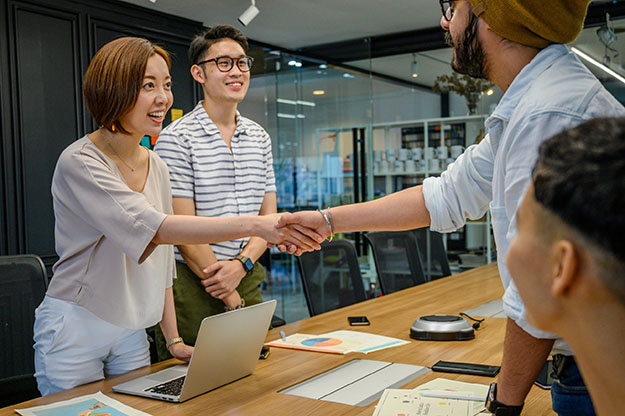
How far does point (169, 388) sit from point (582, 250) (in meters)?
1.27

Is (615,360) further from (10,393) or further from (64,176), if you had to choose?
(10,393)

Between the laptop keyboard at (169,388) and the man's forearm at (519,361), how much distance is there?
81 cm

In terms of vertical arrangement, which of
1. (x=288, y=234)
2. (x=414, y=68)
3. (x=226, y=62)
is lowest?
(x=288, y=234)

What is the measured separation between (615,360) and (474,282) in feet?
9.85

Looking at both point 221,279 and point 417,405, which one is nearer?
point 417,405

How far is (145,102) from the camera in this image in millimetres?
1852

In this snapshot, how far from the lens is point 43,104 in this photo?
13.9 ft

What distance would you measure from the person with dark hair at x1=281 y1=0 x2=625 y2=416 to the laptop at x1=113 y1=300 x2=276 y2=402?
0.66m

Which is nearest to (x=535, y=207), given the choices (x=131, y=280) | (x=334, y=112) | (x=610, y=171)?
(x=610, y=171)

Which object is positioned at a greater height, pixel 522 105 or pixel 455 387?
pixel 522 105

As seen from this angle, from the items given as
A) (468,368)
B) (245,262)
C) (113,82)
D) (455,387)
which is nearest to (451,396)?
(455,387)

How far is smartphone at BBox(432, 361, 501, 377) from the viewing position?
1.69 meters

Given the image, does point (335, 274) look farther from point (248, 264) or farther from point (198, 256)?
point (198, 256)

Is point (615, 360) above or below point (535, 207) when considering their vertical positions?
below
